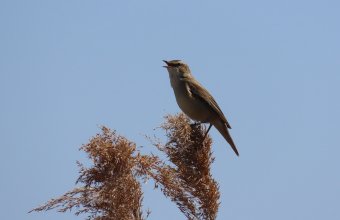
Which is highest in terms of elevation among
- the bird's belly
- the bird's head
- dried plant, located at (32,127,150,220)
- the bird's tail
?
the bird's head

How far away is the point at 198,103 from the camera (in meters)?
6.26

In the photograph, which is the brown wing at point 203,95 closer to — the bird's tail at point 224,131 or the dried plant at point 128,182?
the bird's tail at point 224,131

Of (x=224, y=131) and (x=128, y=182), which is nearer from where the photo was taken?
(x=128, y=182)

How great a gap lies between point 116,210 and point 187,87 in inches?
176

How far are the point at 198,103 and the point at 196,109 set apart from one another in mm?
87

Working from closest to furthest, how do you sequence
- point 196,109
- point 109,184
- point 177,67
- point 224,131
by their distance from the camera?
point 109,184
point 224,131
point 196,109
point 177,67

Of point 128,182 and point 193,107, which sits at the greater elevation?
point 193,107

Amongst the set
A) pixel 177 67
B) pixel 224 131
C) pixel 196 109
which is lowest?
pixel 224 131

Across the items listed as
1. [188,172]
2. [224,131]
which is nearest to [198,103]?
[224,131]

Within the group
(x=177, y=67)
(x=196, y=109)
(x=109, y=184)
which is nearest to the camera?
(x=109, y=184)

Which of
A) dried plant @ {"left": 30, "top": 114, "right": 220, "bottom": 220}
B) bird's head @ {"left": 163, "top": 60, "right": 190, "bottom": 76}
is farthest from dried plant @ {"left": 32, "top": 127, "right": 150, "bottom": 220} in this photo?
bird's head @ {"left": 163, "top": 60, "right": 190, "bottom": 76}

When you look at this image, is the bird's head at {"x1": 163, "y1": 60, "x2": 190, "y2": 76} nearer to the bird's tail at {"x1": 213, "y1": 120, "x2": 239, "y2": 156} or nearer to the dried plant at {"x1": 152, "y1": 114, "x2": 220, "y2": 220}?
the bird's tail at {"x1": 213, "y1": 120, "x2": 239, "y2": 156}

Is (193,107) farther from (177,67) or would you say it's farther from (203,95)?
(177,67)

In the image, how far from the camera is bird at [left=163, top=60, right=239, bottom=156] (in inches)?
239
